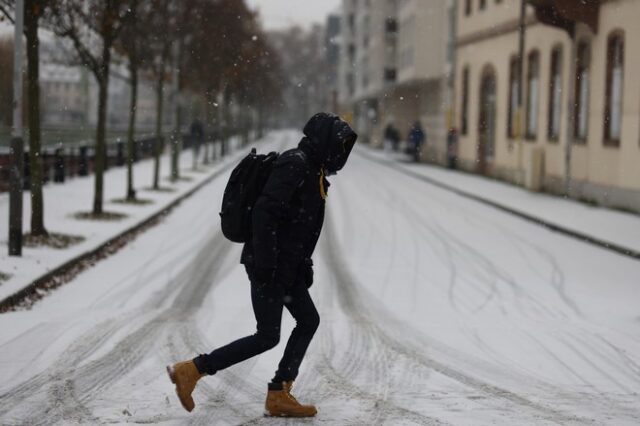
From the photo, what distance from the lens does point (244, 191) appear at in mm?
5562

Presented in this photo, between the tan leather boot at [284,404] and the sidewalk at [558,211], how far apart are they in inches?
396

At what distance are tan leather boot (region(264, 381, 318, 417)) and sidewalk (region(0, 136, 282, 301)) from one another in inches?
175

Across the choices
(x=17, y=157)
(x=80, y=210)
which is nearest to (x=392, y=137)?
(x=80, y=210)

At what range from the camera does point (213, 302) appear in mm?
10219

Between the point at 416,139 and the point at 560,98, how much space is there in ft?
60.2

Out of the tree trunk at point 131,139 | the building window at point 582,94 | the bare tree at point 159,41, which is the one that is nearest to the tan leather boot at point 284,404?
the tree trunk at point 131,139

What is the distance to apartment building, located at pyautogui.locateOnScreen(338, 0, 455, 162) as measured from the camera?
153ft

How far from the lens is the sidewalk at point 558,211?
1706 cm

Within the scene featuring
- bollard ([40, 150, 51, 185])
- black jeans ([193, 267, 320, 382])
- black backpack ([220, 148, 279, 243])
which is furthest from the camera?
bollard ([40, 150, 51, 185])

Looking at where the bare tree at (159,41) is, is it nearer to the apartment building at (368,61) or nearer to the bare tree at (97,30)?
the bare tree at (97,30)

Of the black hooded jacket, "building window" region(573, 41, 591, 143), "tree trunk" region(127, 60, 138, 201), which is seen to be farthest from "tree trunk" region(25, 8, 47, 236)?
"building window" region(573, 41, 591, 143)

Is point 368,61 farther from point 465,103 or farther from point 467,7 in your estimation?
point 465,103

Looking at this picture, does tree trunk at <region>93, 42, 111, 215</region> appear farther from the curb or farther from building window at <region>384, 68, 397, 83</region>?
building window at <region>384, 68, 397, 83</region>

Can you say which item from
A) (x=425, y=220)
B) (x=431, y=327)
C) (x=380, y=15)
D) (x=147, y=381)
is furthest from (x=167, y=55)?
(x=380, y=15)
